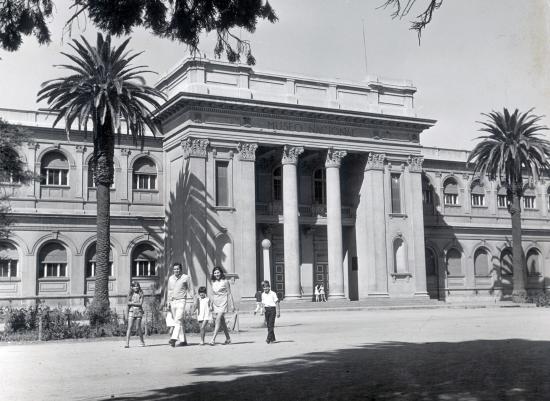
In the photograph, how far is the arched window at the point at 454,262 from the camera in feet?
171

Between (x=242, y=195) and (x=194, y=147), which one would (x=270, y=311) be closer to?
(x=194, y=147)

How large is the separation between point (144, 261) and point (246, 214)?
6.86 metres

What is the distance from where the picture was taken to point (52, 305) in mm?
37750

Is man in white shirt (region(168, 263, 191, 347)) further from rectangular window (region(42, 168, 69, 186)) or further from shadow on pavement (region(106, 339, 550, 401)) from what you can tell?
rectangular window (region(42, 168, 69, 186))

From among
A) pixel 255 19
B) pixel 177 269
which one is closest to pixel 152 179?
pixel 177 269

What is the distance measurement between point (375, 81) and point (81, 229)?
20.0 metres

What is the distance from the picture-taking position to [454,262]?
5262cm

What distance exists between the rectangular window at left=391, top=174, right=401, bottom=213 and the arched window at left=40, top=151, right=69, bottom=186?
19.6 metres

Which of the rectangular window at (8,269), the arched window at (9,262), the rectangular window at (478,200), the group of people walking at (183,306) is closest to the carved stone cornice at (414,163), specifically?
the rectangular window at (478,200)

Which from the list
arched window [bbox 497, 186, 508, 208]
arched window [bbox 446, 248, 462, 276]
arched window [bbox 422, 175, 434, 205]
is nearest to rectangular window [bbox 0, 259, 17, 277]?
arched window [bbox 422, 175, 434, 205]

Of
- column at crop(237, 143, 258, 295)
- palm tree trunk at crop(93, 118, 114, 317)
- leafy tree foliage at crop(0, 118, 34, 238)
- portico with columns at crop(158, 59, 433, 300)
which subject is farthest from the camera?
column at crop(237, 143, 258, 295)

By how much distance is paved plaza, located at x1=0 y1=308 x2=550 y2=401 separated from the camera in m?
9.22

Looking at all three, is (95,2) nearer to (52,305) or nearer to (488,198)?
(52,305)

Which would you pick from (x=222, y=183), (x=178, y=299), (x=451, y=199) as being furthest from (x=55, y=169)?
(x=451, y=199)
